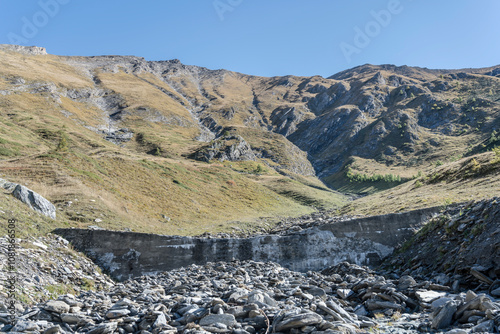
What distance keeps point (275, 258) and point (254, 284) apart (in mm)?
8192

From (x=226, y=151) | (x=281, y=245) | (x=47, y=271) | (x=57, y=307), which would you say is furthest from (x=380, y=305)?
(x=226, y=151)

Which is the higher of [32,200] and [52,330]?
[32,200]

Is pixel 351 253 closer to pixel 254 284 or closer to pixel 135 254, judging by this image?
pixel 254 284

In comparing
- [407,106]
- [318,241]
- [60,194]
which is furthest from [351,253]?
[407,106]

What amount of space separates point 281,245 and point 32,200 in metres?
16.9

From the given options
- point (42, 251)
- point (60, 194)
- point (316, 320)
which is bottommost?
point (316, 320)

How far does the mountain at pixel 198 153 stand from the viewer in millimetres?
32281

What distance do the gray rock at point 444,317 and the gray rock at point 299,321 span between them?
286cm

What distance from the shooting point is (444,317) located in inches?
277

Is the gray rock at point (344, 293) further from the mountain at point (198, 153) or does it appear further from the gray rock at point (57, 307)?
the mountain at point (198, 153)

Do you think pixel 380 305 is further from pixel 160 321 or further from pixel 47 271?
pixel 47 271

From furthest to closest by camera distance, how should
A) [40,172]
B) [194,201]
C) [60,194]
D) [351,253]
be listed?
[194,201], [40,172], [60,194], [351,253]

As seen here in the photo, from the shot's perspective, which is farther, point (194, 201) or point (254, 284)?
point (194, 201)

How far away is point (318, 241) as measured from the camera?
1991 cm
